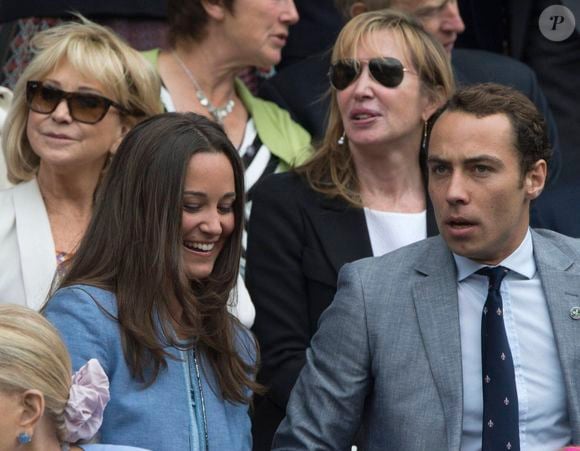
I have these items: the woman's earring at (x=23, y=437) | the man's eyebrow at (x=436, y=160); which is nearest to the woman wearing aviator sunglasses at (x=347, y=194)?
the man's eyebrow at (x=436, y=160)

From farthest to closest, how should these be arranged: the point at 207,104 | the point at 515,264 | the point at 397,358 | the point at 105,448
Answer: the point at 207,104 → the point at 515,264 → the point at 397,358 → the point at 105,448

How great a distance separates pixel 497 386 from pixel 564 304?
347mm

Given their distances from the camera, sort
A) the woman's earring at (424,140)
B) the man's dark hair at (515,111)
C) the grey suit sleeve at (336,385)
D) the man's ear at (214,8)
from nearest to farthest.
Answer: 1. the grey suit sleeve at (336,385)
2. the man's dark hair at (515,111)
3. the woman's earring at (424,140)
4. the man's ear at (214,8)

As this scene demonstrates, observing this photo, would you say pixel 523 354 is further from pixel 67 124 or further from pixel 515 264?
pixel 67 124

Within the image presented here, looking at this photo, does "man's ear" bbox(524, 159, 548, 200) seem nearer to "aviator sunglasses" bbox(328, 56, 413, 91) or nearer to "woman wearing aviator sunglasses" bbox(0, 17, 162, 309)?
"aviator sunglasses" bbox(328, 56, 413, 91)

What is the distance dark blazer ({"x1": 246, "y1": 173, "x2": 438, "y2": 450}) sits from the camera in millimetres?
5270

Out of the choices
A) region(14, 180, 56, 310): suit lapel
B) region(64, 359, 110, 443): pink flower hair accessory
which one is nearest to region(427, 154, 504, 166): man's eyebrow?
region(64, 359, 110, 443): pink flower hair accessory

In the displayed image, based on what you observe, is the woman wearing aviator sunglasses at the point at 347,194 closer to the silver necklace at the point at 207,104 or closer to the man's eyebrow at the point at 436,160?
the silver necklace at the point at 207,104

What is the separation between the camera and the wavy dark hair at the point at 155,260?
14.3 feet

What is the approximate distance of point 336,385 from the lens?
4531 millimetres

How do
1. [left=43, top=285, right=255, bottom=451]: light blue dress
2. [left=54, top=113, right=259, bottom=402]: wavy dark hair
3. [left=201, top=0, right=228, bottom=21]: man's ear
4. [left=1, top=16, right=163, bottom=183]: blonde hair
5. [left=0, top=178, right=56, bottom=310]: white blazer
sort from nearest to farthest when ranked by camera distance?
[left=43, top=285, right=255, bottom=451]: light blue dress, [left=54, top=113, right=259, bottom=402]: wavy dark hair, [left=0, top=178, right=56, bottom=310]: white blazer, [left=1, top=16, right=163, bottom=183]: blonde hair, [left=201, top=0, right=228, bottom=21]: man's ear

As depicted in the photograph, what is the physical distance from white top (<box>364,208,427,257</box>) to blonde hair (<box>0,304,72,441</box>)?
1728mm

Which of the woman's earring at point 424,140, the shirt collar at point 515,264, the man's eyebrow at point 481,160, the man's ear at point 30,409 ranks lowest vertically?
the man's ear at point 30,409

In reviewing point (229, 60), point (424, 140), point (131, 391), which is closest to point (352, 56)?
point (424, 140)
